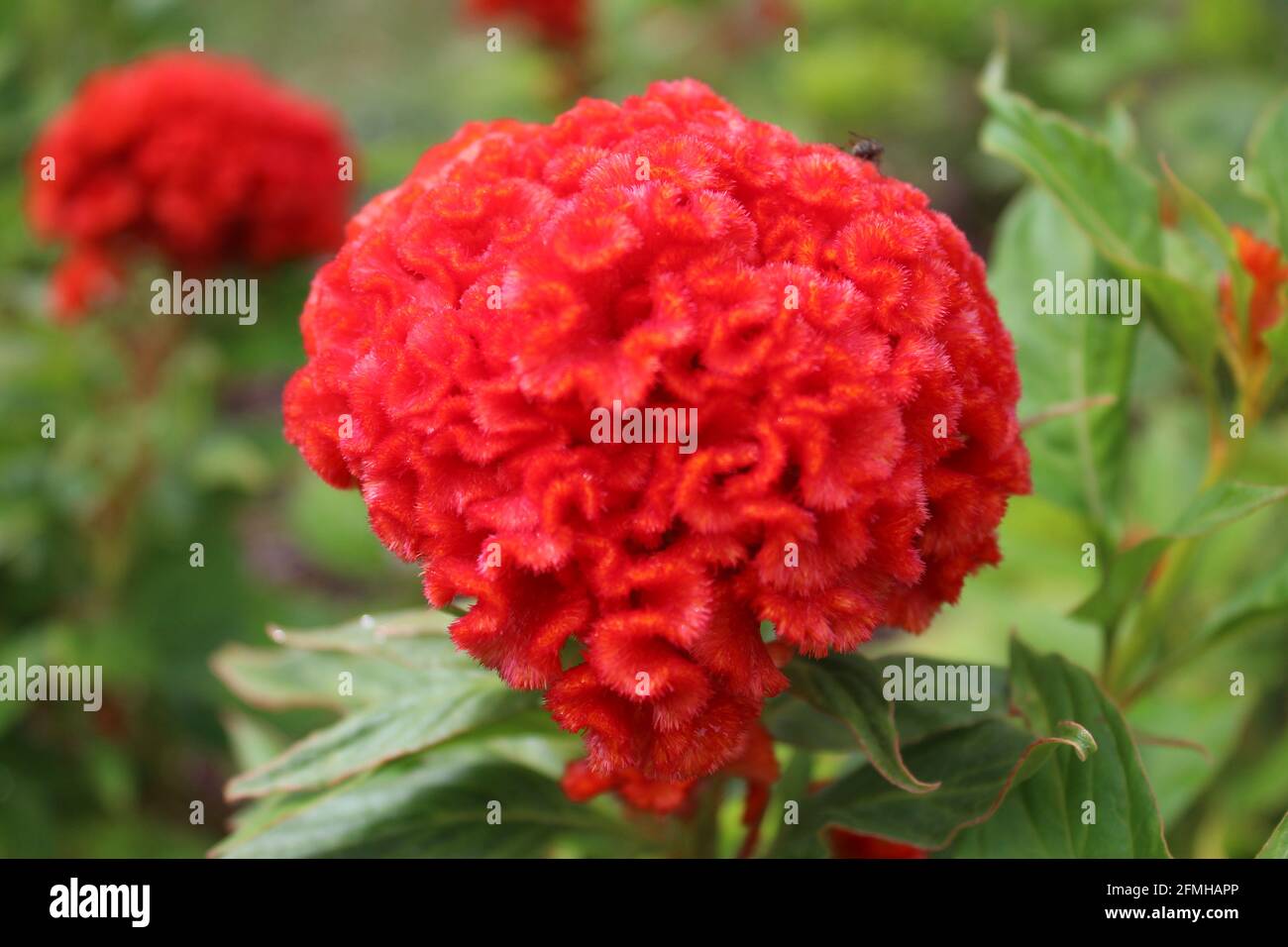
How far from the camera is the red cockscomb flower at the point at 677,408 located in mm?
969

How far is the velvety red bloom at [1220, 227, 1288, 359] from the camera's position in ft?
4.56

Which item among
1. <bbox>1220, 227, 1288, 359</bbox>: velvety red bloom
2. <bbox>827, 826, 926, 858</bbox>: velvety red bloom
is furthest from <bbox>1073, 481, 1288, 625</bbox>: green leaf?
<bbox>827, 826, 926, 858</bbox>: velvety red bloom

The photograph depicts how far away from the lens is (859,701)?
3.71 ft

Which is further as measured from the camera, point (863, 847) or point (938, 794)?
point (863, 847)

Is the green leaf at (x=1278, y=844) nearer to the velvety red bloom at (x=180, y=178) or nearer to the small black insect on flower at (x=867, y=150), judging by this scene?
the small black insect on flower at (x=867, y=150)

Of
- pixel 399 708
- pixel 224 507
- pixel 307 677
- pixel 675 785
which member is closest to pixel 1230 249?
pixel 675 785

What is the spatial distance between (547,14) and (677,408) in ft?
13.4

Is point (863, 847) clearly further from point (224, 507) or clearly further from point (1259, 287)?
point (224, 507)

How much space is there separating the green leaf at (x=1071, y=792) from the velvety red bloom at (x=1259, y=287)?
52 centimetres

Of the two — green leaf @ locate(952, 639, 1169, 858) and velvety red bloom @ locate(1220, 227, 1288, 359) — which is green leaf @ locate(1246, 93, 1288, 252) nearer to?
velvety red bloom @ locate(1220, 227, 1288, 359)

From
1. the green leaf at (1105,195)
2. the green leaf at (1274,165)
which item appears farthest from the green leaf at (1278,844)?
the green leaf at (1274,165)

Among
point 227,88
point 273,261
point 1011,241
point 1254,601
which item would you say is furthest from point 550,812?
point 227,88

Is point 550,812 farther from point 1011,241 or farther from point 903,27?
point 903,27

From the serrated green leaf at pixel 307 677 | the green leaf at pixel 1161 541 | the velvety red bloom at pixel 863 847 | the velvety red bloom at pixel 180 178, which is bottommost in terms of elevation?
the velvety red bloom at pixel 863 847
